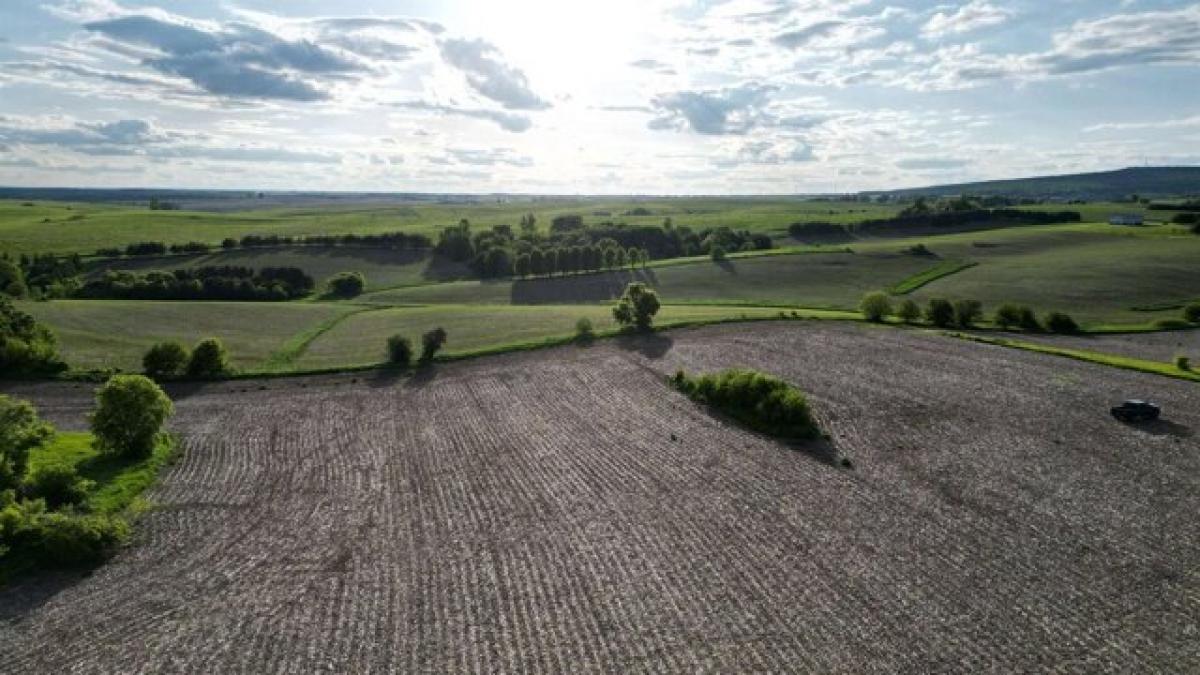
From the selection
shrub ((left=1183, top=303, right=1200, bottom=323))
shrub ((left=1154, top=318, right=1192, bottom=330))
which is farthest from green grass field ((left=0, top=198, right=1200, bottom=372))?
shrub ((left=1154, top=318, right=1192, bottom=330))

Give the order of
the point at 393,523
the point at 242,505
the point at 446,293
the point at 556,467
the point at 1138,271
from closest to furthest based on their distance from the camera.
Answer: the point at 393,523 < the point at 242,505 < the point at 556,467 < the point at 1138,271 < the point at 446,293

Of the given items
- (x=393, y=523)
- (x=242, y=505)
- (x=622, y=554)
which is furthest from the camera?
(x=242, y=505)

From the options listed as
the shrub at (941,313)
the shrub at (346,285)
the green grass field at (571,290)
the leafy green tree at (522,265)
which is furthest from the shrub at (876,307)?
the shrub at (346,285)

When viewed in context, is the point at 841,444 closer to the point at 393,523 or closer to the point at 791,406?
the point at 791,406

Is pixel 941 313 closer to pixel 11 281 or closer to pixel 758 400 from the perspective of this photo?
pixel 758 400

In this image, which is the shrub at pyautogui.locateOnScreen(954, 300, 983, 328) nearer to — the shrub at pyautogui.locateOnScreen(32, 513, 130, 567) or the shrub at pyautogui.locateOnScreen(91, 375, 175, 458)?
the shrub at pyautogui.locateOnScreen(91, 375, 175, 458)

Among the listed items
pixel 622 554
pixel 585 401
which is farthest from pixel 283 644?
pixel 585 401

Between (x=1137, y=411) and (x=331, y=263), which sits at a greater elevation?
(x=331, y=263)

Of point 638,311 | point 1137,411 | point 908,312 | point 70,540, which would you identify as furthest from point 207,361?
point 908,312
